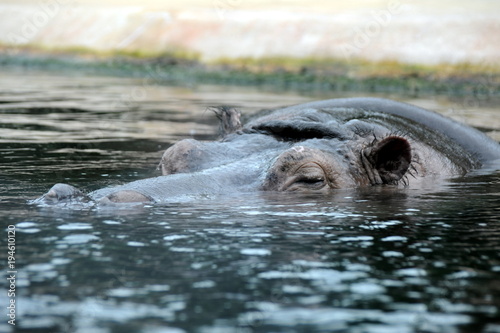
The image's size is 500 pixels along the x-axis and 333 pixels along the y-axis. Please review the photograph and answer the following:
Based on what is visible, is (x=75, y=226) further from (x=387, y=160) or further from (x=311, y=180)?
(x=387, y=160)

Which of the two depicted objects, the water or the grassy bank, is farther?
the grassy bank

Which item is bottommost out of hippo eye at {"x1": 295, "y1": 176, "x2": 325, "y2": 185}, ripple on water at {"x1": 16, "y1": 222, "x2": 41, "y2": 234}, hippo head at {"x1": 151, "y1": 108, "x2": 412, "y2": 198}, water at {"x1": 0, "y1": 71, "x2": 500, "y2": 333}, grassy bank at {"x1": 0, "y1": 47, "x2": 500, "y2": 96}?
water at {"x1": 0, "y1": 71, "x2": 500, "y2": 333}

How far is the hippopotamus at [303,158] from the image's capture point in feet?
21.4

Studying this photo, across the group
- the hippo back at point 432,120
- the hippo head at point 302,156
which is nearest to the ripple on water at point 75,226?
the hippo head at point 302,156

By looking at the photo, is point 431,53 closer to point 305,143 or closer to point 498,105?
point 498,105

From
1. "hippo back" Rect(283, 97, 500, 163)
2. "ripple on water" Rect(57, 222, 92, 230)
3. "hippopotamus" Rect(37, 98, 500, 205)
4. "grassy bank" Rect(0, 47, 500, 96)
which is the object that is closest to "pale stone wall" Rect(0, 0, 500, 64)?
"grassy bank" Rect(0, 47, 500, 96)

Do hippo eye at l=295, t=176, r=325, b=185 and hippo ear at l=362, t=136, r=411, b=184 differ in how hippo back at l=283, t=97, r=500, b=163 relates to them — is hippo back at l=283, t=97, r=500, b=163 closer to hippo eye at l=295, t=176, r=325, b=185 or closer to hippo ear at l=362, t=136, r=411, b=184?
hippo ear at l=362, t=136, r=411, b=184

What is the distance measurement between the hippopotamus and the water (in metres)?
0.19

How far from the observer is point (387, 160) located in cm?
761

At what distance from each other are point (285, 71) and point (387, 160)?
20.1 metres

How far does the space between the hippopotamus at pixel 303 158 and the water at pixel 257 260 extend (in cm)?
19

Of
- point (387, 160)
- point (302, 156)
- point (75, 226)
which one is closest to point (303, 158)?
point (302, 156)

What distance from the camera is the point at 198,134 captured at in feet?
40.9

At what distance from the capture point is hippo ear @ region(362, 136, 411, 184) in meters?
7.36
